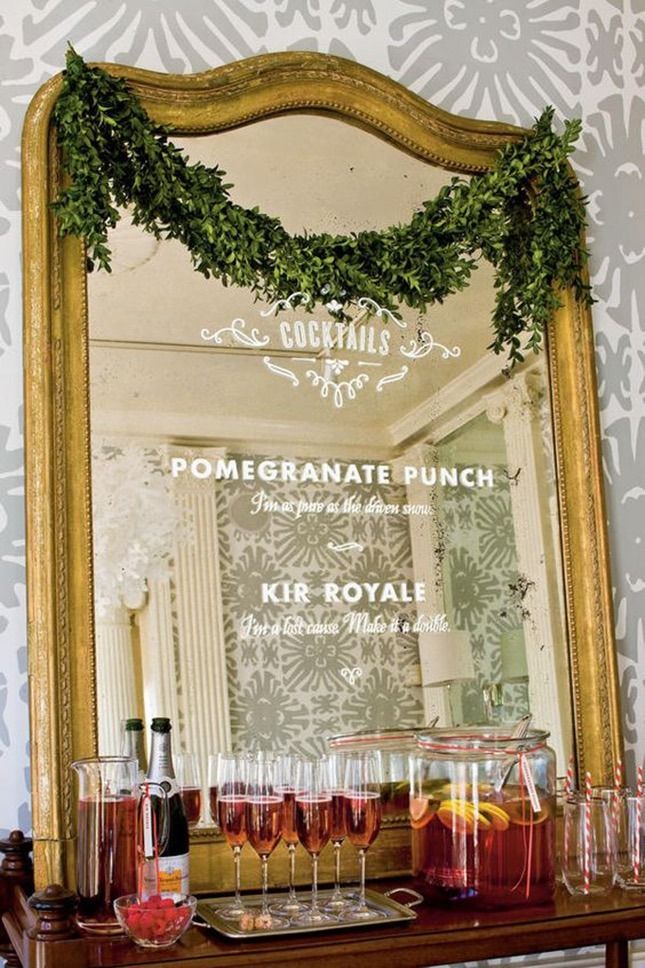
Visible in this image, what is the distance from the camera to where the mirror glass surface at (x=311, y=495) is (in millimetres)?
2020

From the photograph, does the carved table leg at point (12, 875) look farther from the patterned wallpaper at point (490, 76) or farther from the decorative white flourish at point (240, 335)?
the decorative white flourish at point (240, 335)

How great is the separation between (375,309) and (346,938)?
1140 millimetres

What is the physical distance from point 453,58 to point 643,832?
5.18ft

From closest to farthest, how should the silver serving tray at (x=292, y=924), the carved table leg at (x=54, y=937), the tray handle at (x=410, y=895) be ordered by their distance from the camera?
the carved table leg at (x=54, y=937) → the silver serving tray at (x=292, y=924) → the tray handle at (x=410, y=895)

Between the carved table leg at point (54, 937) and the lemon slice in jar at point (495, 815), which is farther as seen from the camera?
the lemon slice in jar at point (495, 815)

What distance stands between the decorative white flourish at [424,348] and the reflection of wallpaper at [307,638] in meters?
0.28

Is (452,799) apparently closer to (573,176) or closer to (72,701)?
(72,701)

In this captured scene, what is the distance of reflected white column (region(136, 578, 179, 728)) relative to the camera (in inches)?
77.5

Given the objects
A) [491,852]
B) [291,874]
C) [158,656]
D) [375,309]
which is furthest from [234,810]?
[375,309]

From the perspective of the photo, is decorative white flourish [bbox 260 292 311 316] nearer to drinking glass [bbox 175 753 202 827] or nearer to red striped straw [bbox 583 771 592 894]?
drinking glass [bbox 175 753 202 827]

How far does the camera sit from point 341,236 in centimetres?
221

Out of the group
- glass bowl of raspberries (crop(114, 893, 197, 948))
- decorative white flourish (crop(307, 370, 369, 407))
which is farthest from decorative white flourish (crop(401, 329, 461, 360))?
glass bowl of raspberries (crop(114, 893, 197, 948))

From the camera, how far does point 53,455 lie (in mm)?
1978

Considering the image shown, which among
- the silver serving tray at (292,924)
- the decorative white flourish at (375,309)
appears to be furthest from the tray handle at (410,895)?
the decorative white flourish at (375,309)
